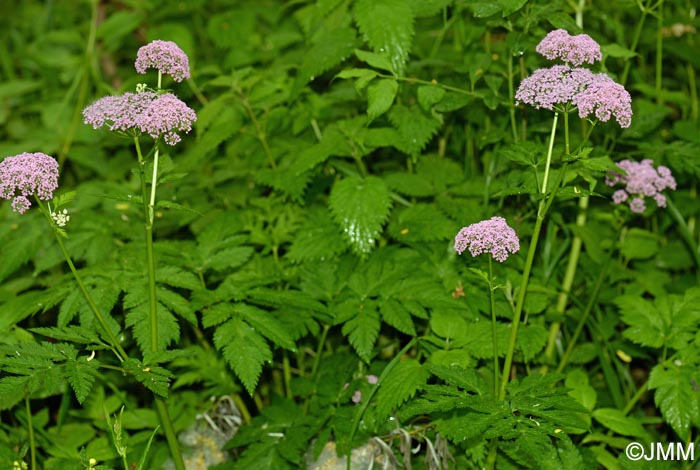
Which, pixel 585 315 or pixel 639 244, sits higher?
pixel 639 244

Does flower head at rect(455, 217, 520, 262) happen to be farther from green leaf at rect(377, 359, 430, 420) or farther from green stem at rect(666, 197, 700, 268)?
green stem at rect(666, 197, 700, 268)

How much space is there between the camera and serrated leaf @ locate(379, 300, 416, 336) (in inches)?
102

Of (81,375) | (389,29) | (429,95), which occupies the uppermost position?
(389,29)

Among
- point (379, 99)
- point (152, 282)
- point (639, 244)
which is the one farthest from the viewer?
point (639, 244)

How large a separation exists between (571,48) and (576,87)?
186 mm

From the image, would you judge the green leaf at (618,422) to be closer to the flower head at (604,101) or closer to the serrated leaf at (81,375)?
the flower head at (604,101)

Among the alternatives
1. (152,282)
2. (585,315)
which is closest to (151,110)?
(152,282)

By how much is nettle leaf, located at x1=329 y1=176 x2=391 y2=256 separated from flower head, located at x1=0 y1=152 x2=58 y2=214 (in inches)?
43.3

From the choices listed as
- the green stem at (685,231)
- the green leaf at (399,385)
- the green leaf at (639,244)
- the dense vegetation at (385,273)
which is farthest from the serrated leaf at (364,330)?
the green stem at (685,231)

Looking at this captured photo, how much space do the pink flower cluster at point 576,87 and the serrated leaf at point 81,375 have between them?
1459 mm

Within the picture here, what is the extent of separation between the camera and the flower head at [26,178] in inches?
82.3

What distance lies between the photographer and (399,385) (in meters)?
2.46

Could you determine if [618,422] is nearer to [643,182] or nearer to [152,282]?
[643,182]

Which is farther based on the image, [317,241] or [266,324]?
[317,241]
